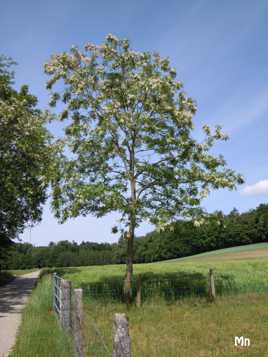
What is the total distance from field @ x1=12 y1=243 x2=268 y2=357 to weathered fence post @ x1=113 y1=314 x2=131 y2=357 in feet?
5.29

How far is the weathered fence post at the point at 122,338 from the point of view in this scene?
4.49 metres

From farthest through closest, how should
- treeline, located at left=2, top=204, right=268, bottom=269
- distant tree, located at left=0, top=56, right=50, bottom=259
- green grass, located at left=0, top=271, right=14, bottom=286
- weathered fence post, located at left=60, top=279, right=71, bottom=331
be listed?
treeline, located at left=2, top=204, right=268, bottom=269 → green grass, located at left=0, top=271, right=14, bottom=286 → distant tree, located at left=0, top=56, right=50, bottom=259 → weathered fence post, located at left=60, top=279, right=71, bottom=331

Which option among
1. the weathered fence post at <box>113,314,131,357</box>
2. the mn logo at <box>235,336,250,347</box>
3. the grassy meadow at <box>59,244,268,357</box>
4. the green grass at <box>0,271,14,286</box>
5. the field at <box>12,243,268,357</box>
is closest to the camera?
the weathered fence post at <box>113,314,131,357</box>

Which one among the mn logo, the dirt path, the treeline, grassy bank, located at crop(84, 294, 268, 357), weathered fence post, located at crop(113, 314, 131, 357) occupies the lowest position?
the mn logo

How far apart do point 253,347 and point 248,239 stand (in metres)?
97.7

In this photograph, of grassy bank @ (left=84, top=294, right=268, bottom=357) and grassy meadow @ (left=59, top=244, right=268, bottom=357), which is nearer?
grassy bank @ (left=84, top=294, right=268, bottom=357)

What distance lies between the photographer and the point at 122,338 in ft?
14.8

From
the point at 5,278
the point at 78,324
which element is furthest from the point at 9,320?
the point at 5,278

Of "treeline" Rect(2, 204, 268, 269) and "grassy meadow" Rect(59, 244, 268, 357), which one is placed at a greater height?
"treeline" Rect(2, 204, 268, 269)

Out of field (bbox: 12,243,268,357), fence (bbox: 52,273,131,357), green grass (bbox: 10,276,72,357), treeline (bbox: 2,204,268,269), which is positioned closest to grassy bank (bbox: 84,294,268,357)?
field (bbox: 12,243,268,357)

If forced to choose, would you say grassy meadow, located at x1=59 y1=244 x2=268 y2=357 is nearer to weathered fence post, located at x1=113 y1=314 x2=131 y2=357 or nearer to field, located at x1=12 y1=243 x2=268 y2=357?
field, located at x1=12 y1=243 x2=268 y2=357

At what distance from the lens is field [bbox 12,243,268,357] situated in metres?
9.85

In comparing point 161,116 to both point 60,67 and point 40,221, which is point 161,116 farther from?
point 40,221

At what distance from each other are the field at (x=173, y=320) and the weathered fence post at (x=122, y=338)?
1613mm
